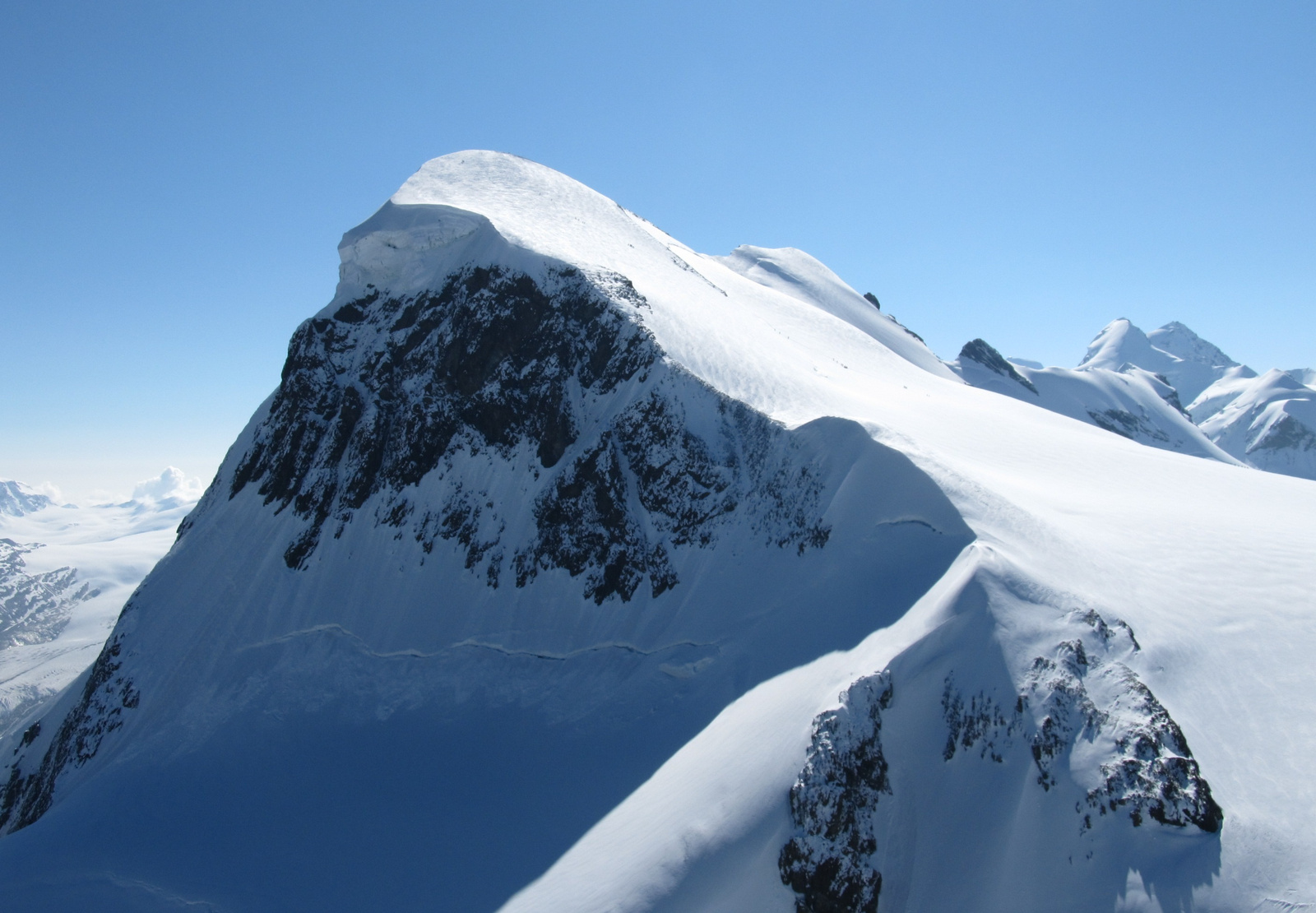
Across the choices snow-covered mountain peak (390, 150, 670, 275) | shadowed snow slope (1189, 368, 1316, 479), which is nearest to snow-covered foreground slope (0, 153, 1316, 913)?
snow-covered mountain peak (390, 150, 670, 275)

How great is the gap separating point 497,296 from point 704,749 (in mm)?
24132

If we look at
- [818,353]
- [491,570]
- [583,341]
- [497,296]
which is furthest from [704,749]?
[818,353]

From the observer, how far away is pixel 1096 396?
103 m

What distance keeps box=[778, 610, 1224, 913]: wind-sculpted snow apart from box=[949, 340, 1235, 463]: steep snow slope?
76495mm

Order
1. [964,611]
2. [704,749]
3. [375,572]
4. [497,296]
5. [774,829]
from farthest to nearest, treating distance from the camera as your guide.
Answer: [497,296], [375,572], [704,749], [964,611], [774,829]

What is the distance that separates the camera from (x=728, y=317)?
A: 39.9 m

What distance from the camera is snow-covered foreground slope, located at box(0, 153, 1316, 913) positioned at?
53.0 feet

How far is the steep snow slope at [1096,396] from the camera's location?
92375 mm

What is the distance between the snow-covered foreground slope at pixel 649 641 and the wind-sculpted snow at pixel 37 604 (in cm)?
15269

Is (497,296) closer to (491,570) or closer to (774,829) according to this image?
(491,570)

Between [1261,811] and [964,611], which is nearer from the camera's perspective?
[1261,811]

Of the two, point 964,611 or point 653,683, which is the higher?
point 964,611

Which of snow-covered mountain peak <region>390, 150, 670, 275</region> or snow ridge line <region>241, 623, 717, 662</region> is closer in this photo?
snow ridge line <region>241, 623, 717, 662</region>

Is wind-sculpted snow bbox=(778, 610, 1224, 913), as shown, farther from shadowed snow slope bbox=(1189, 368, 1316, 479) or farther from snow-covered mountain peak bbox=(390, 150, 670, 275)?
shadowed snow slope bbox=(1189, 368, 1316, 479)
